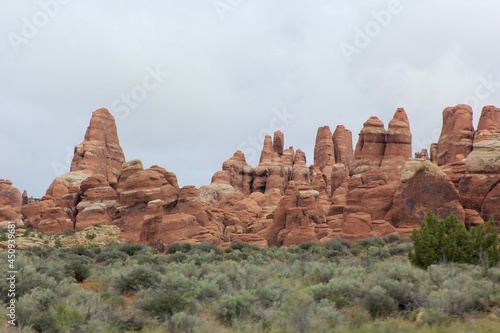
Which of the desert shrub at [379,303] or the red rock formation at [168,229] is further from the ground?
the red rock formation at [168,229]

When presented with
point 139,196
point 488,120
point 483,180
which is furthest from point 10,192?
point 483,180

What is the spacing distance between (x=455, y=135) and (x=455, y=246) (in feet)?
195

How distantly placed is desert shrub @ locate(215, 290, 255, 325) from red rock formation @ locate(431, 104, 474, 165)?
6675cm

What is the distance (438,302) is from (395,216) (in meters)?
31.1

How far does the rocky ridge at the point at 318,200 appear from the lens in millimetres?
38688

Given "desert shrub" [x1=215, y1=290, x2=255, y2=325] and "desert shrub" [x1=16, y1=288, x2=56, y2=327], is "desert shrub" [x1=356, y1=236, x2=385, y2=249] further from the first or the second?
"desert shrub" [x1=16, y1=288, x2=56, y2=327]

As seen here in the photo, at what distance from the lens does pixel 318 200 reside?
58.2 metres

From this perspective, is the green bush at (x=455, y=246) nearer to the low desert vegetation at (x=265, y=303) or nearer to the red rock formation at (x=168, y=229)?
the low desert vegetation at (x=265, y=303)

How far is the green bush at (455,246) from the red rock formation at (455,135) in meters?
56.6

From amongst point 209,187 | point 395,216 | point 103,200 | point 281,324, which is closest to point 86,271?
point 281,324

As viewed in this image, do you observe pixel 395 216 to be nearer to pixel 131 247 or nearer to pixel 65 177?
pixel 131 247

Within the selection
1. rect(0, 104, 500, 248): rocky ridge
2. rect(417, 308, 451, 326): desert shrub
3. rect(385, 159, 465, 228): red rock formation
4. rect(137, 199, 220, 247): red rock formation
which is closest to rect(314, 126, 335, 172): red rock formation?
rect(0, 104, 500, 248): rocky ridge

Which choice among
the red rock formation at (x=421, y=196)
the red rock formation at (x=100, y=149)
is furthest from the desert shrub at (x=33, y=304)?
the red rock formation at (x=100, y=149)

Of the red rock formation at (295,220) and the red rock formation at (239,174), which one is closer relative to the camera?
the red rock formation at (295,220)
